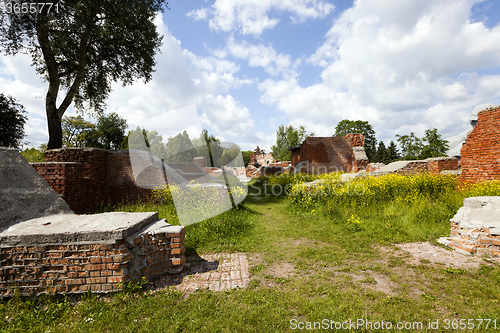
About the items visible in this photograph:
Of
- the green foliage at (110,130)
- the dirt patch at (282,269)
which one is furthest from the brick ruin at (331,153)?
the green foliage at (110,130)

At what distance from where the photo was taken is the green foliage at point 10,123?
9.03m

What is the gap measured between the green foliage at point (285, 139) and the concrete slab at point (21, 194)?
3996 centimetres

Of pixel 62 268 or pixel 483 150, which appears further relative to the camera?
pixel 483 150

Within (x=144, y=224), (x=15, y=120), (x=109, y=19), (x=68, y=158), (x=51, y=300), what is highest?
(x=109, y=19)

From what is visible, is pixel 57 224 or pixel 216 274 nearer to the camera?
pixel 57 224

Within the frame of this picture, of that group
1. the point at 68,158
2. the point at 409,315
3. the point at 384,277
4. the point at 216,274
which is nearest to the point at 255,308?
the point at 216,274

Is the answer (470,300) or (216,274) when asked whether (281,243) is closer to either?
(216,274)

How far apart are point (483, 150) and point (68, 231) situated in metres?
10.9

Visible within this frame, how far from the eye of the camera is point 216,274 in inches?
126

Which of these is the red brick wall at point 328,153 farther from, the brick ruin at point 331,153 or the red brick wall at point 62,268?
the red brick wall at point 62,268

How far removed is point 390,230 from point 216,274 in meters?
4.12

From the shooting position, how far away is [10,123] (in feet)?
30.2


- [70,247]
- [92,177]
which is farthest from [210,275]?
[92,177]
